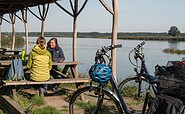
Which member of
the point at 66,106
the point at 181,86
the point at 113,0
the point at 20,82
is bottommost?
the point at 66,106

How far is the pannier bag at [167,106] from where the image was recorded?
241cm

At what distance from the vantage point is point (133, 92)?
6.13m

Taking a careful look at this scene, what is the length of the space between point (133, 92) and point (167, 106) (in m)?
3.67

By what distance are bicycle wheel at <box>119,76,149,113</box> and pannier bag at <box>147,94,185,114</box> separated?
115cm

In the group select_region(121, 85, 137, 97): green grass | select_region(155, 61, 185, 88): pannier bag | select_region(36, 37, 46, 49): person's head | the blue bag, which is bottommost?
select_region(121, 85, 137, 97): green grass

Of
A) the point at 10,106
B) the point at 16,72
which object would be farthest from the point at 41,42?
the point at 10,106

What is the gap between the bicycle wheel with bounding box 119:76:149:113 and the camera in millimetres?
4514

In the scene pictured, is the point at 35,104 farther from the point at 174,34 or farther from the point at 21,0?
the point at 174,34

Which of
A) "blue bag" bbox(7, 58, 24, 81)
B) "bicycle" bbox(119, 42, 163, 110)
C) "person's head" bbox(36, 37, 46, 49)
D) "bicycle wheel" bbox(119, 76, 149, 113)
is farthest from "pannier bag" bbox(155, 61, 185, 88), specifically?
"blue bag" bbox(7, 58, 24, 81)

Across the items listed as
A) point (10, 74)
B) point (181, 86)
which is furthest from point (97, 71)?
point (10, 74)

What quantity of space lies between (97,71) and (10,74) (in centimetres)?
239

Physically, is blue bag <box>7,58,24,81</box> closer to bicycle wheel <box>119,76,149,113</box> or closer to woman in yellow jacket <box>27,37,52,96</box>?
woman in yellow jacket <box>27,37,52,96</box>

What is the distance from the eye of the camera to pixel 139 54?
426 cm

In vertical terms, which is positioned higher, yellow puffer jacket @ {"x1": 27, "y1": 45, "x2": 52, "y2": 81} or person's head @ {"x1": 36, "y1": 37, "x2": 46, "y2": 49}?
person's head @ {"x1": 36, "y1": 37, "x2": 46, "y2": 49}
